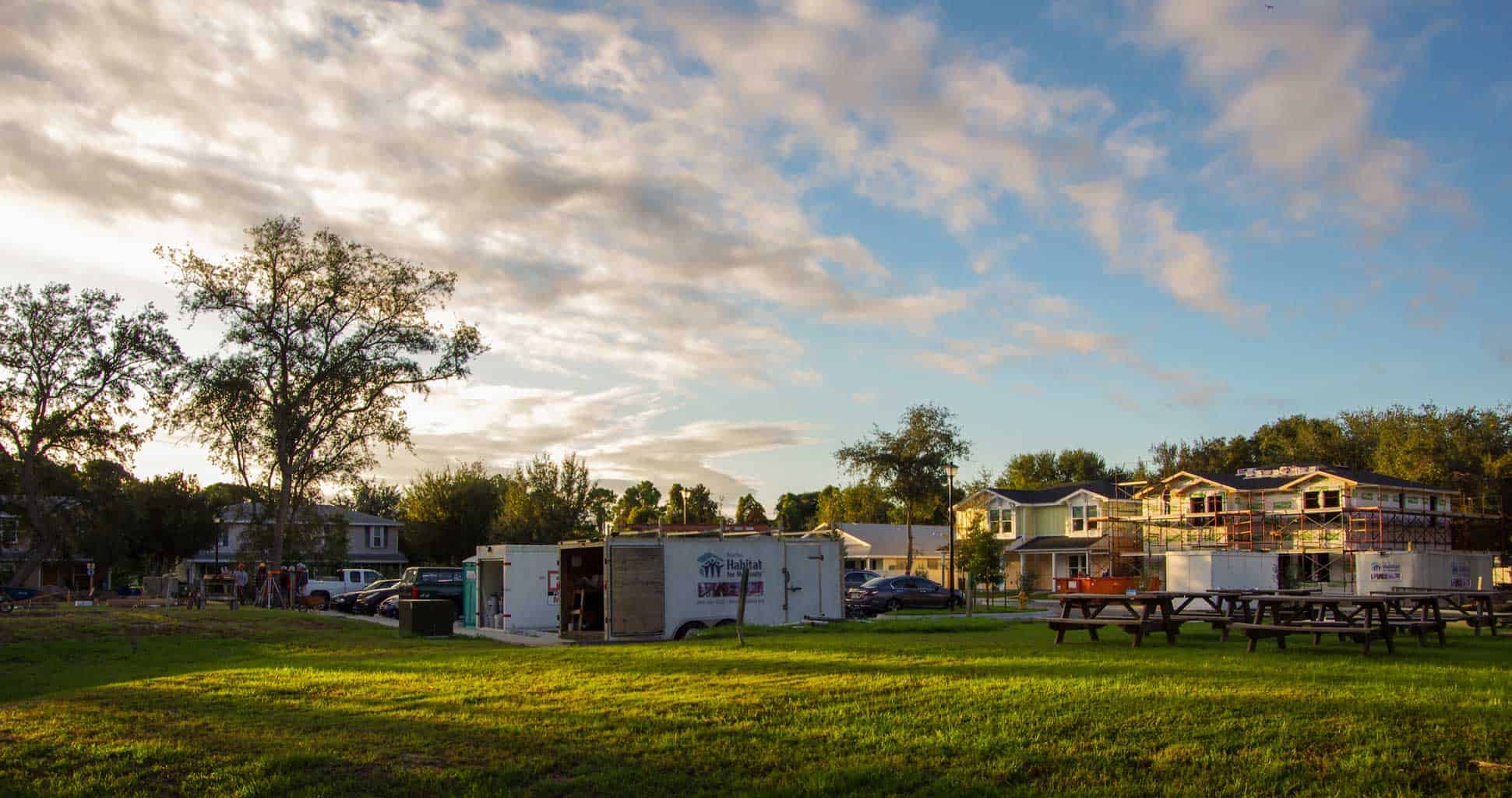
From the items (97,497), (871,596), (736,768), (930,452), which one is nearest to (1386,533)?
(930,452)

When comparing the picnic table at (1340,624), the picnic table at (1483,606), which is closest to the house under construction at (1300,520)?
the picnic table at (1483,606)

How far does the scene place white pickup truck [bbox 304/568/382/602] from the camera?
4528 cm

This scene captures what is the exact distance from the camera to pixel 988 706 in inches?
373

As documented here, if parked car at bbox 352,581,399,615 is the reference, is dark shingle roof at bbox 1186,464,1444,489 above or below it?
above

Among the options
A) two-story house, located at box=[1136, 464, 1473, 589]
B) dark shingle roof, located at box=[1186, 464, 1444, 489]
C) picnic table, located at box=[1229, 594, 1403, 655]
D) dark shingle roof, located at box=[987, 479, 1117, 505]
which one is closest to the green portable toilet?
picnic table, located at box=[1229, 594, 1403, 655]

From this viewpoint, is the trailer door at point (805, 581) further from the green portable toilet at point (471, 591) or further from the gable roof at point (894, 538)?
the gable roof at point (894, 538)

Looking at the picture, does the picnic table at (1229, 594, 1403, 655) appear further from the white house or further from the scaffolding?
the white house

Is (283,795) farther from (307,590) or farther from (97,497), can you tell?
(97,497)

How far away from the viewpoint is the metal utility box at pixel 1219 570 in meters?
36.8

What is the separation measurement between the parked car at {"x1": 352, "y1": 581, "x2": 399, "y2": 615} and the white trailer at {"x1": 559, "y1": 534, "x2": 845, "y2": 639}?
52.1 ft

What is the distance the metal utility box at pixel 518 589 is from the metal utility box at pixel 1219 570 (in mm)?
21559

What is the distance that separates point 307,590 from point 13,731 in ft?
121

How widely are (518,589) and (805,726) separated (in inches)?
756

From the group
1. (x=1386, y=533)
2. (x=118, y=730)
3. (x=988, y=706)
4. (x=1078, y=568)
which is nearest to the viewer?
(x=988, y=706)
